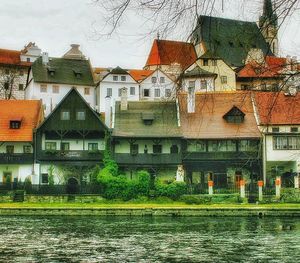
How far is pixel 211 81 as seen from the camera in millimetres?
6156

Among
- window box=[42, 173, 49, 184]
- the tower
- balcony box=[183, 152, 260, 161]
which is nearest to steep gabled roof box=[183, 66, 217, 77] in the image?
the tower

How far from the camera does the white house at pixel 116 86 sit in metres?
74.0

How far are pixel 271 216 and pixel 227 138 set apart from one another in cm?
1594

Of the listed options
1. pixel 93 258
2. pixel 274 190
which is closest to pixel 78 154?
pixel 274 190

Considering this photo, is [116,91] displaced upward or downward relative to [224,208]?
upward

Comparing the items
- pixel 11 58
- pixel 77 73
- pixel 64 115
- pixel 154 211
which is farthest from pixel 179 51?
pixel 11 58

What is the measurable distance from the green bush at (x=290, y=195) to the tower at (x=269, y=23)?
135ft

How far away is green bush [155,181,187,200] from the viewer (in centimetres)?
4581

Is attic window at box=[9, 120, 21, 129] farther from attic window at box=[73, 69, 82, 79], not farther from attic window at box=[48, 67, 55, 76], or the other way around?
attic window at box=[73, 69, 82, 79]

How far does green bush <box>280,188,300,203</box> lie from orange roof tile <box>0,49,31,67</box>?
56372 millimetres

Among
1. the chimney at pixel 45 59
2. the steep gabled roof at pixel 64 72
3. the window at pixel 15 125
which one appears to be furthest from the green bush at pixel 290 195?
the chimney at pixel 45 59

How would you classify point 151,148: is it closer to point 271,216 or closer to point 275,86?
point 271,216

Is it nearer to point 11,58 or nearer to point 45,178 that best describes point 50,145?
point 45,178

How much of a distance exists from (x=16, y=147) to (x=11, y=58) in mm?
42861
